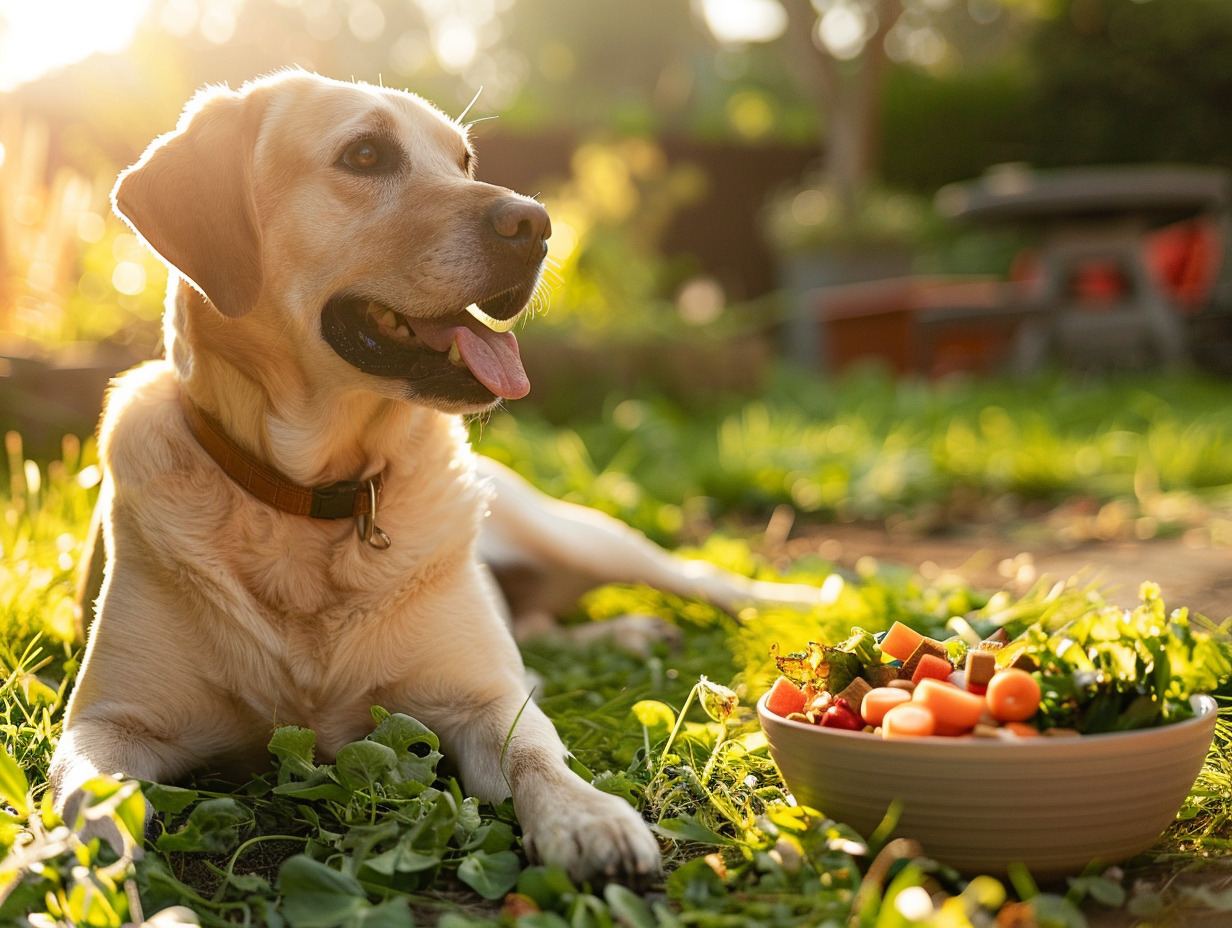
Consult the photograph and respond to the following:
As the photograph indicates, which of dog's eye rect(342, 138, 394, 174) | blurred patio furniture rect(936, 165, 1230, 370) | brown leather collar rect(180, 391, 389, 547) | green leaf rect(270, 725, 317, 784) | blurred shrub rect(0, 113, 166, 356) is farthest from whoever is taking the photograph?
blurred patio furniture rect(936, 165, 1230, 370)

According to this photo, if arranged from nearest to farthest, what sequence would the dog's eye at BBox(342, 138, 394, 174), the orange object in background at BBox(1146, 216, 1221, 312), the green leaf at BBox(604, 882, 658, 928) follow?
the green leaf at BBox(604, 882, 658, 928), the dog's eye at BBox(342, 138, 394, 174), the orange object in background at BBox(1146, 216, 1221, 312)

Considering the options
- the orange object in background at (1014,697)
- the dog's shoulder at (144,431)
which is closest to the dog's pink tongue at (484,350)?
the dog's shoulder at (144,431)

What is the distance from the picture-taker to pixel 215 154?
2176 mm

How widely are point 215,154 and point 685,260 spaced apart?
11.6 meters

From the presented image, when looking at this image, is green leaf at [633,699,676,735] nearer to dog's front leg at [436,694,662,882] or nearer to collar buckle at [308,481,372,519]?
dog's front leg at [436,694,662,882]

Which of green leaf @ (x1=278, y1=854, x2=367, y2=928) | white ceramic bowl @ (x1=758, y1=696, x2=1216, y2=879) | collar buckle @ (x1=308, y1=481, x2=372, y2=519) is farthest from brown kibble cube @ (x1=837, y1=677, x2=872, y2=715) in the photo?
collar buckle @ (x1=308, y1=481, x2=372, y2=519)

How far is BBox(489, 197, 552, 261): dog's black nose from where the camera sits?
2166mm

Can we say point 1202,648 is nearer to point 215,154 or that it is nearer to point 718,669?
point 718,669

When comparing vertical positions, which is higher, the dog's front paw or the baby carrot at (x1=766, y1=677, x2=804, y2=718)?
the baby carrot at (x1=766, y1=677, x2=804, y2=718)

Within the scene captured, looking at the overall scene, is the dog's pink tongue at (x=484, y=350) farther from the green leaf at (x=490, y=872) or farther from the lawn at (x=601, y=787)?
the green leaf at (x=490, y=872)

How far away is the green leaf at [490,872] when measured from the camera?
153cm

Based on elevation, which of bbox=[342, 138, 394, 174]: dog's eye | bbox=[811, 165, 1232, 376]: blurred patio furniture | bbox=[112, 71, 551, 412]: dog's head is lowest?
bbox=[811, 165, 1232, 376]: blurred patio furniture

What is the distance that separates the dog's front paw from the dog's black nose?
1.13 metres

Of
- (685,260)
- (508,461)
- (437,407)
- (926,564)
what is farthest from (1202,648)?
(685,260)
